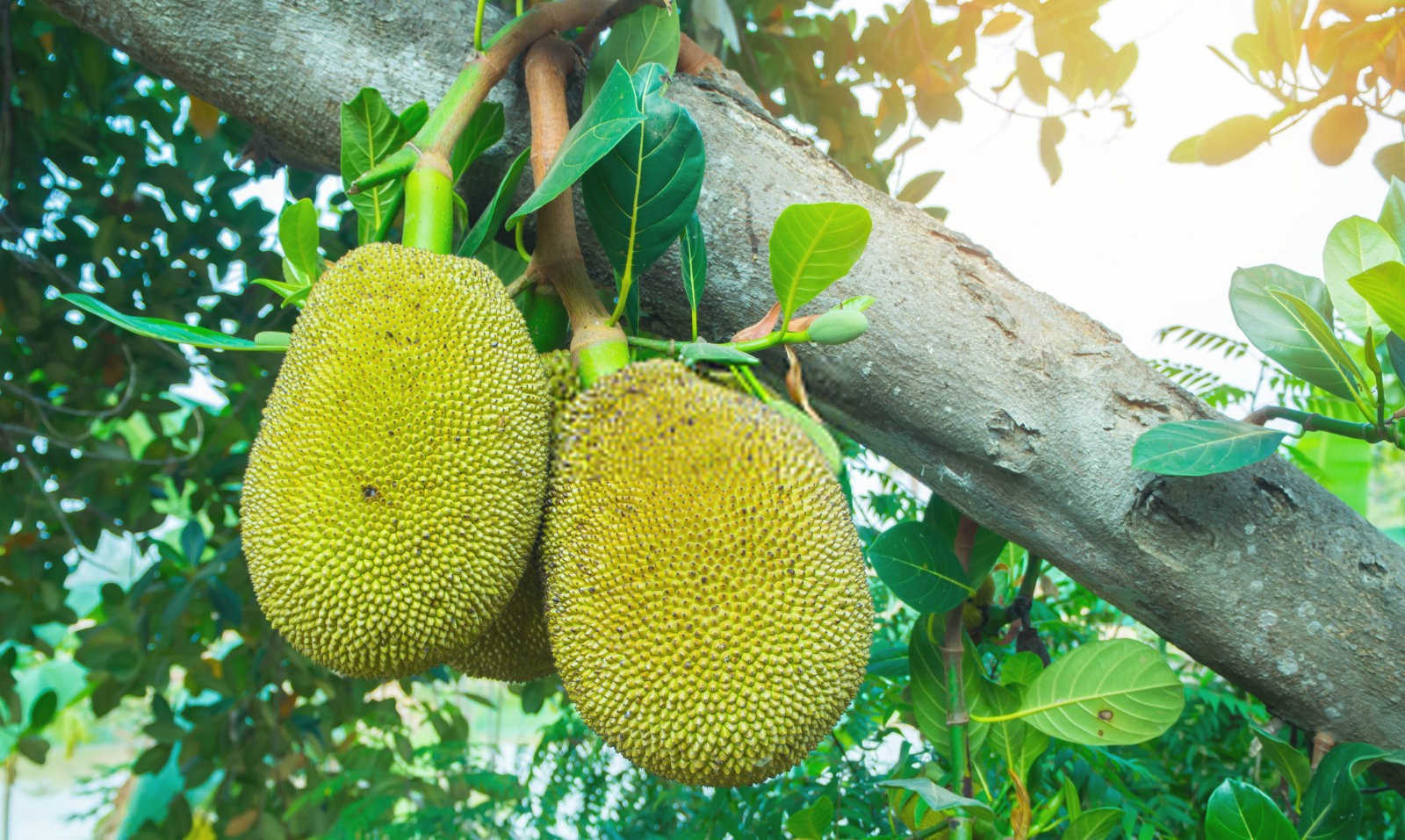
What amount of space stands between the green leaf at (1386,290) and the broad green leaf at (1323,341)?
39 mm

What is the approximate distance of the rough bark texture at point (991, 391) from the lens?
2.24ft

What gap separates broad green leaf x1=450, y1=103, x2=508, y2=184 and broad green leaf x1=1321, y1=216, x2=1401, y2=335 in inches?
24.2

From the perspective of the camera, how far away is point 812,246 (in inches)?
22.1

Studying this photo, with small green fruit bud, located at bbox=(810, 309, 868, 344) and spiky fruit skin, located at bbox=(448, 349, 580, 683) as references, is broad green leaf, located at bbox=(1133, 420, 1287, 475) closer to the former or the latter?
small green fruit bud, located at bbox=(810, 309, 868, 344)

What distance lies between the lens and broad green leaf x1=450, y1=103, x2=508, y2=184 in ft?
2.30

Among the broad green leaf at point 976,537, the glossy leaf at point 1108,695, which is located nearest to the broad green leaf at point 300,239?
the broad green leaf at point 976,537

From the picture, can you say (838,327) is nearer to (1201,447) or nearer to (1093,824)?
(1201,447)

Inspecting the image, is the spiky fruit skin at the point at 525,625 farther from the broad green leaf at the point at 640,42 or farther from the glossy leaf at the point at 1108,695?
the glossy leaf at the point at 1108,695

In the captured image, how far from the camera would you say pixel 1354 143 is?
3.41 feet

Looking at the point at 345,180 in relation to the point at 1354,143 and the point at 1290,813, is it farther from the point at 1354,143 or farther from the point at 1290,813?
the point at 1354,143

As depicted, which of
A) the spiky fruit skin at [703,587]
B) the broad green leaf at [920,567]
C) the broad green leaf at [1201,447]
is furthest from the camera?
the broad green leaf at [920,567]

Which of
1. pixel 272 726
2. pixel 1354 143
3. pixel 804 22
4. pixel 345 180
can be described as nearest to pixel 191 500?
pixel 272 726

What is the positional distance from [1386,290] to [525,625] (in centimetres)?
61

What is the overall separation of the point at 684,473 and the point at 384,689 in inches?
68.0
